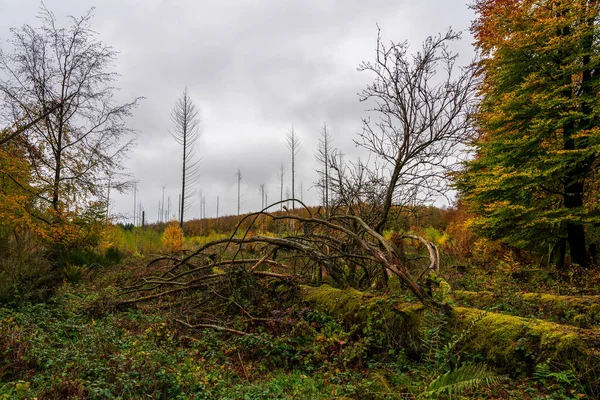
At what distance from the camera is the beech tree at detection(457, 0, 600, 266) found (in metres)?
8.87

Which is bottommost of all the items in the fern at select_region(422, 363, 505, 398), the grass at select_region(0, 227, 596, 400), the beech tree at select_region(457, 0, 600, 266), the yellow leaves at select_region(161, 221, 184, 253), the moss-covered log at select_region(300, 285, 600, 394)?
the grass at select_region(0, 227, 596, 400)

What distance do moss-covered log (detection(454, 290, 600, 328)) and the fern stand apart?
168 centimetres

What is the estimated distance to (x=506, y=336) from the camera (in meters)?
3.18

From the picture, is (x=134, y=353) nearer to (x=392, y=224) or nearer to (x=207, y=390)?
(x=207, y=390)

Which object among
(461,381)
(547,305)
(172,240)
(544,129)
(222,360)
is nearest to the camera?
(461,381)

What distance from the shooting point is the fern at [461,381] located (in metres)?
2.65

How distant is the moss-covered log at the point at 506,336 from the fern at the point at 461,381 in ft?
0.86

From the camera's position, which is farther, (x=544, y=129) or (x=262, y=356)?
(x=544, y=129)

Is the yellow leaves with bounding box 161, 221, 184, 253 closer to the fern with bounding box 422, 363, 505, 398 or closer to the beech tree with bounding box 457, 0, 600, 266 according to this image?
the beech tree with bounding box 457, 0, 600, 266

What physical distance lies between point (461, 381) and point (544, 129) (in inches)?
347

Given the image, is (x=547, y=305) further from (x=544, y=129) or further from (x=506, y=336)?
(x=544, y=129)

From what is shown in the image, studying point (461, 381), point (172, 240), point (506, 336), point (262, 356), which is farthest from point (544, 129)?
point (172, 240)

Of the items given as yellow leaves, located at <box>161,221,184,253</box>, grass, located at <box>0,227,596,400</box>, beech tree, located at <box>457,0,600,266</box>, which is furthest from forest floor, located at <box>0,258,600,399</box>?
yellow leaves, located at <box>161,221,184,253</box>

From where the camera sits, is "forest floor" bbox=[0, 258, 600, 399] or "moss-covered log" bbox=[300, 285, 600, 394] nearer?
"moss-covered log" bbox=[300, 285, 600, 394]
